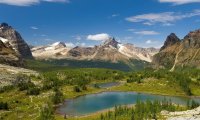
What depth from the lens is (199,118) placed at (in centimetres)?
12294

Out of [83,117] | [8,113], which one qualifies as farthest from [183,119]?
[8,113]

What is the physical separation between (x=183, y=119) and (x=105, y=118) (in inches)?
1795

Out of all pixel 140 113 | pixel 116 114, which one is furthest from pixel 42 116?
pixel 140 113

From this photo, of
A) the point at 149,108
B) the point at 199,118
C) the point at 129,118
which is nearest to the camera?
the point at 199,118

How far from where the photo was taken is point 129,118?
15275cm

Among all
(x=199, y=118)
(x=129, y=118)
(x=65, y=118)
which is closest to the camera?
(x=199, y=118)

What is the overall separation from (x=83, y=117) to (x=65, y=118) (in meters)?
11.4

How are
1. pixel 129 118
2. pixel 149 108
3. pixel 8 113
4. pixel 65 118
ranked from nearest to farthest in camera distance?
pixel 129 118 < pixel 149 108 < pixel 65 118 < pixel 8 113

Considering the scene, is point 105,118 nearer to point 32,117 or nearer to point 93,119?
point 93,119

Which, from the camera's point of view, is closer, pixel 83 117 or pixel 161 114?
pixel 161 114

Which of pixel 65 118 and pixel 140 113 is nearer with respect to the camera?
pixel 140 113

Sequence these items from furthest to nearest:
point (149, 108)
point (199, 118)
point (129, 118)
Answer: point (149, 108) → point (129, 118) → point (199, 118)

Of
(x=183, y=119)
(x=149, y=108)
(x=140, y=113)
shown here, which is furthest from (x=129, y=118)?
(x=183, y=119)

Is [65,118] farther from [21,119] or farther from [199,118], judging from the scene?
[199,118]
